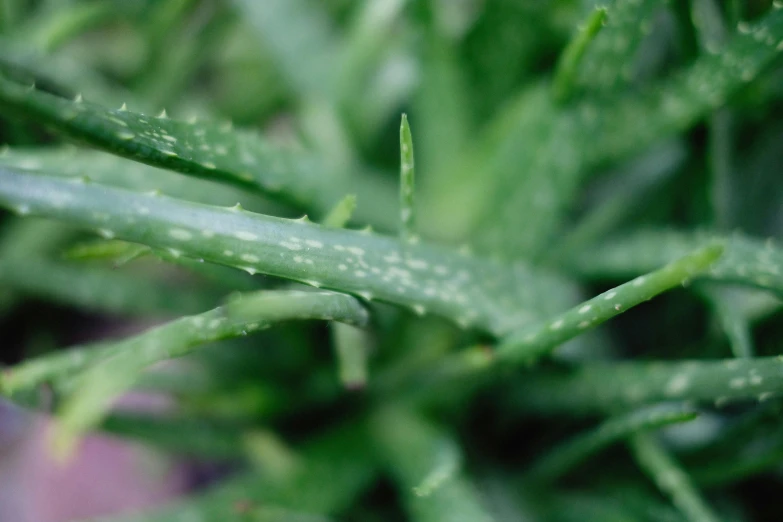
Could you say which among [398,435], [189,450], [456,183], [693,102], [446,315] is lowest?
[189,450]

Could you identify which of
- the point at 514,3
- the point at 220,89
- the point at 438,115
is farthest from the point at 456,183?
the point at 220,89

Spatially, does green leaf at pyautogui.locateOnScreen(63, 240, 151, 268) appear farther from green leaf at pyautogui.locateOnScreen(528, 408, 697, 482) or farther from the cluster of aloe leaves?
green leaf at pyautogui.locateOnScreen(528, 408, 697, 482)

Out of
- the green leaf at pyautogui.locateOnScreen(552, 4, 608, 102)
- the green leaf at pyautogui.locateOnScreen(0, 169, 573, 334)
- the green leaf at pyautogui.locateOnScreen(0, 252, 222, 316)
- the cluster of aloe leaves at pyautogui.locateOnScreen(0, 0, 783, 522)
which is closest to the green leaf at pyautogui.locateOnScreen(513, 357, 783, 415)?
the cluster of aloe leaves at pyautogui.locateOnScreen(0, 0, 783, 522)

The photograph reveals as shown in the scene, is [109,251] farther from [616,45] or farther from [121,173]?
[616,45]

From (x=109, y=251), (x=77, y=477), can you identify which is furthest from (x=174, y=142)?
(x=77, y=477)

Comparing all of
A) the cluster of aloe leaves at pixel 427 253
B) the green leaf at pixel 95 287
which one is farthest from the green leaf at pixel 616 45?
the green leaf at pixel 95 287

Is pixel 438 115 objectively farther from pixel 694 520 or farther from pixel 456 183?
pixel 694 520
